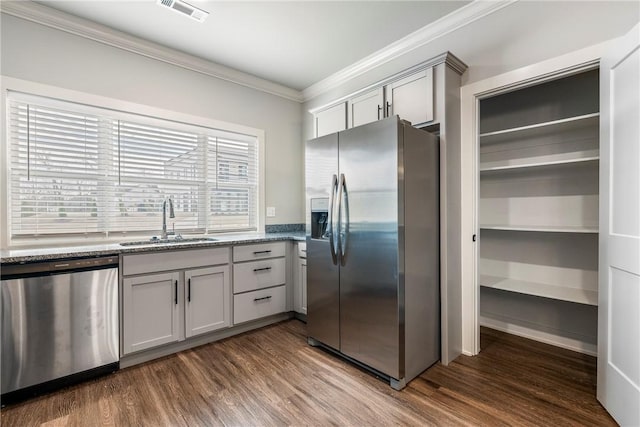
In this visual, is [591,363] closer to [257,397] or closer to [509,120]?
[509,120]

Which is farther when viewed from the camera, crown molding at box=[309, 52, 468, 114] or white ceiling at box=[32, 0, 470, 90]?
white ceiling at box=[32, 0, 470, 90]

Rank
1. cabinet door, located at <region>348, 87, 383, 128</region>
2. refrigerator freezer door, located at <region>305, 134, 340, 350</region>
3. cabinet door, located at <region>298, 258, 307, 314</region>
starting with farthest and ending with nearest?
cabinet door, located at <region>298, 258, 307, 314</region> → cabinet door, located at <region>348, 87, 383, 128</region> → refrigerator freezer door, located at <region>305, 134, 340, 350</region>

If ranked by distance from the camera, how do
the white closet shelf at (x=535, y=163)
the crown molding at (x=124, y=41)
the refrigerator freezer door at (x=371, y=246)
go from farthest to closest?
the crown molding at (x=124, y=41) → the white closet shelf at (x=535, y=163) → the refrigerator freezer door at (x=371, y=246)

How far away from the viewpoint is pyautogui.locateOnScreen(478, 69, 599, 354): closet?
2438mm

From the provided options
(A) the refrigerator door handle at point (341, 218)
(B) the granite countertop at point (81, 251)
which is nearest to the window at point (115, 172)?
(B) the granite countertop at point (81, 251)

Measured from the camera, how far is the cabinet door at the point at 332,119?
3.01 metres

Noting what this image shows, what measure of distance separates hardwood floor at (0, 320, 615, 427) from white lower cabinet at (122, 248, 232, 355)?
23cm

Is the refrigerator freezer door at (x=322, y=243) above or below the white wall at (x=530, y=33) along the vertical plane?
below

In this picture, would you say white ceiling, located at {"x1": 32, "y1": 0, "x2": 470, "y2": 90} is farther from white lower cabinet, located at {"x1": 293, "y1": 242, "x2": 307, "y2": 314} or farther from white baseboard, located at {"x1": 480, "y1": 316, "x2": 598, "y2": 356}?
white baseboard, located at {"x1": 480, "y1": 316, "x2": 598, "y2": 356}

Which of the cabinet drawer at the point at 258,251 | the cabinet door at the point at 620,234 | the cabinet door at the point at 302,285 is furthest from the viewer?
the cabinet door at the point at 302,285

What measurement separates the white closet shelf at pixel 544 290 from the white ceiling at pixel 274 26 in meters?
2.36

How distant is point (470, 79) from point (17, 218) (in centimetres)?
373

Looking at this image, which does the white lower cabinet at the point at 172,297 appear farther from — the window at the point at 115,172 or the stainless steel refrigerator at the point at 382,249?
the stainless steel refrigerator at the point at 382,249

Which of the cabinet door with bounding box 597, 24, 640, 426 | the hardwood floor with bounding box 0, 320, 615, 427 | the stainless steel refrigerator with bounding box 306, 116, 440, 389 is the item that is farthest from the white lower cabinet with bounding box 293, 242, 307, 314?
the cabinet door with bounding box 597, 24, 640, 426
